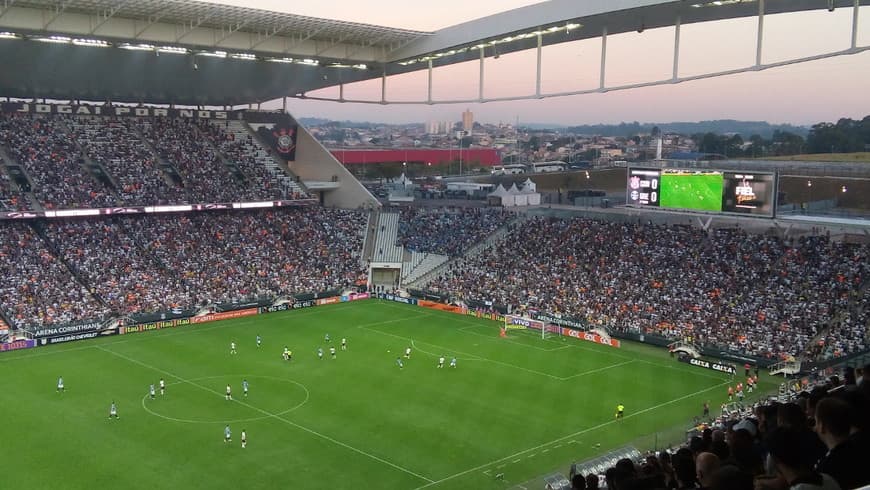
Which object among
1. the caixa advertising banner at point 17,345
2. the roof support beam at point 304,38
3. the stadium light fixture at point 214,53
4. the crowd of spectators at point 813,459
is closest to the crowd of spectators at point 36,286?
the caixa advertising banner at point 17,345

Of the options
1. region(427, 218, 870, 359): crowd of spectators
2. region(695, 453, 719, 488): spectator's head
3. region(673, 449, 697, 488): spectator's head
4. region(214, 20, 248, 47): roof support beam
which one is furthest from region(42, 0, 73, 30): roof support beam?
region(695, 453, 719, 488): spectator's head

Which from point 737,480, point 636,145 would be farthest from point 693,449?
point 636,145

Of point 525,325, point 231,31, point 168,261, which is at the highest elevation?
point 231,31

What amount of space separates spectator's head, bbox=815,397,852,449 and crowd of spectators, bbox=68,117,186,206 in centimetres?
5491

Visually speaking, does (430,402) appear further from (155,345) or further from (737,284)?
(737,284)

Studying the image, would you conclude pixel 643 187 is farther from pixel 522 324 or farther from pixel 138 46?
pixel 138 46

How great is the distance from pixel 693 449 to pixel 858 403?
2902 mm

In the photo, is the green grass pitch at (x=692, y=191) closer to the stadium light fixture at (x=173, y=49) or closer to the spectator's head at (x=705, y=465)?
the stadium light fixture at (x=173, y=49)

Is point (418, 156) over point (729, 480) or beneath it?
over

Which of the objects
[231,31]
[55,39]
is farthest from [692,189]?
[55,39]

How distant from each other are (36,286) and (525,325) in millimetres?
28561

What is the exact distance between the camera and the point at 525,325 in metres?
48.7

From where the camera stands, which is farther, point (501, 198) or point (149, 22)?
point (501, 198)

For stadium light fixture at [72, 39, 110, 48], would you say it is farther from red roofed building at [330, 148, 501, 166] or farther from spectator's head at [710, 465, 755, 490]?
red roofed building at [330, 148, 501, 166]
